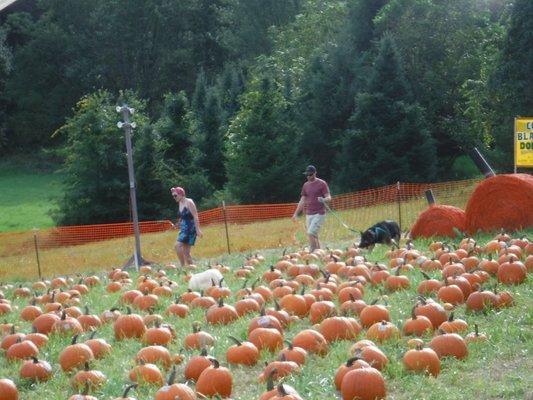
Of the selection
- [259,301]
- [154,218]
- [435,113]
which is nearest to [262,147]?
[154,218]

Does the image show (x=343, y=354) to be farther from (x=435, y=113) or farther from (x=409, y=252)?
(x=435, y=113)

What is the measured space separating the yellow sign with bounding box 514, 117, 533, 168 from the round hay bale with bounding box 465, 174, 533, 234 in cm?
361

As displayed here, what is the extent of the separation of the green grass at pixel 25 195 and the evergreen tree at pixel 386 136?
14.5m

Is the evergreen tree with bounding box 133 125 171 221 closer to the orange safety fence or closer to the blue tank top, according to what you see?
the orange safety fence

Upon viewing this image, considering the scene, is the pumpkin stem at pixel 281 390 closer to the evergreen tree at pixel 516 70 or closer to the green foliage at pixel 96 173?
the evergreen tree at pixel 516 70

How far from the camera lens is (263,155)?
125 ft

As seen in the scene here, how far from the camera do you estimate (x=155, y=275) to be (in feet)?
46.6

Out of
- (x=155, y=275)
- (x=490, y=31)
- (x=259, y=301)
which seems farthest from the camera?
(x=490, y=31)

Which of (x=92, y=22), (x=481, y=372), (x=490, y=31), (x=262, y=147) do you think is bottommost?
(x=481, y=372)

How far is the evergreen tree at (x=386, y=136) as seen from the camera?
121 feet

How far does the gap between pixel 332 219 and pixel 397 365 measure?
15492 millimetres

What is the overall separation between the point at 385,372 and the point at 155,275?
769 centimetres

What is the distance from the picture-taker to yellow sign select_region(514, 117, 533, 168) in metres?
19.3

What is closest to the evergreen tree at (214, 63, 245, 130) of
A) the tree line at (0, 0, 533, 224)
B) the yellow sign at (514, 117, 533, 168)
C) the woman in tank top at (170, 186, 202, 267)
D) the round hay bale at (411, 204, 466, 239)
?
the tree line at (0, 0, 533, 224)
